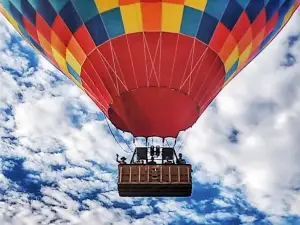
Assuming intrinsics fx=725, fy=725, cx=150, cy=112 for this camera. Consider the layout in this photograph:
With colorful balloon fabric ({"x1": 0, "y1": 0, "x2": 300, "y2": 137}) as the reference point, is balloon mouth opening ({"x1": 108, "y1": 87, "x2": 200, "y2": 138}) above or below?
below

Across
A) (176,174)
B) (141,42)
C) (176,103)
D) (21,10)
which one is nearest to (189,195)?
(176,174)

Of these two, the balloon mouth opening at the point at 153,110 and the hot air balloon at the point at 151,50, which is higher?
the hot air balloon at the point at 151,50

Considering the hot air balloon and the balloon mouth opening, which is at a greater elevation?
the hot air balloon

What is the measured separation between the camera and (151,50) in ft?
44.3

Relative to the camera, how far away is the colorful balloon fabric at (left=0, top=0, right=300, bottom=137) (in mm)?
13492

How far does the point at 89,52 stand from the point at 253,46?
3451 mm

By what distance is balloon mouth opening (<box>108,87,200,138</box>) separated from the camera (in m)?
13.5

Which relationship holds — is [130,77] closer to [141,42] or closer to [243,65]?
[141,42]

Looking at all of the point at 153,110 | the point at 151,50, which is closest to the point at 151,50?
the point at 151,50

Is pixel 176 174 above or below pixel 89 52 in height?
below

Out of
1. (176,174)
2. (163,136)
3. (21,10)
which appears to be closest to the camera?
(176,174)

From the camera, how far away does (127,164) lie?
1308cm

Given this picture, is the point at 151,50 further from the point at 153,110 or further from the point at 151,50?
the point at 153,110

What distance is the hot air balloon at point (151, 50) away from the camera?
13492 mm
